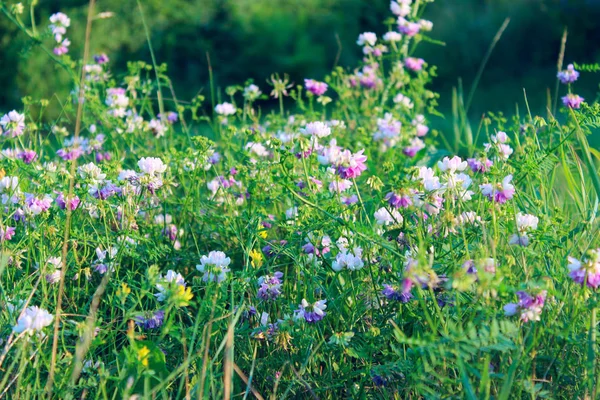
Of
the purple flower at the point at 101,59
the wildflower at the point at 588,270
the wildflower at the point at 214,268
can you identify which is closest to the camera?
the wildflower at the point at 588,270

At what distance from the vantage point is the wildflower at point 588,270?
1454 mm

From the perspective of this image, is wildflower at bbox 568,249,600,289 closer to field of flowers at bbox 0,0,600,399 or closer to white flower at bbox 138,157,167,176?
field of flowers at bbox 0,0,600,399

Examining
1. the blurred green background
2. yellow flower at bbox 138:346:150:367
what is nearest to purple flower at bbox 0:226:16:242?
yellow flower at bbox 138:346:150:367

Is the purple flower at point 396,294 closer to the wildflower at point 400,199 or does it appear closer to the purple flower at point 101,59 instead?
the wildflower at point 400,199

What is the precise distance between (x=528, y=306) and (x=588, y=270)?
13cm

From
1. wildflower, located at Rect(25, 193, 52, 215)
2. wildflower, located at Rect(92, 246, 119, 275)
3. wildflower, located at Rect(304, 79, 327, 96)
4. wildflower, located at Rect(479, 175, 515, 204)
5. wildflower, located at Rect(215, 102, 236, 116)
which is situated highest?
wildflower, located at Rect(479, 175, 515, 204)

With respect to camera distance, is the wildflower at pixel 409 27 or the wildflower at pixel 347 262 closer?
the wildflower at pixel 347 262

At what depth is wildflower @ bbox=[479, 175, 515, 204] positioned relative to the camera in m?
1.72

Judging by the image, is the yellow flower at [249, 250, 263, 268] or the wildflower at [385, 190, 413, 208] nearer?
the wildflower at [385, 190, 413, 208]

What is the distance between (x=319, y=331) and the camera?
6.21 feet

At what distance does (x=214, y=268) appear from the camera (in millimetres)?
1800

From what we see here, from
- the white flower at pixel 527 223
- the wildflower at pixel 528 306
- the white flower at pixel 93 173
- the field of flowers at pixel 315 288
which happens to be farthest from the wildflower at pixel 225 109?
the wildflower at pixel 528 306

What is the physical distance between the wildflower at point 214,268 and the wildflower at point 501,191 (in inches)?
24.9

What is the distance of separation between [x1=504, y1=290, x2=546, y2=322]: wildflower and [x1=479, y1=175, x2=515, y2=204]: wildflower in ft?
0.99
